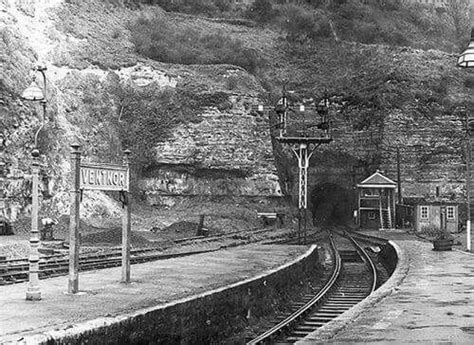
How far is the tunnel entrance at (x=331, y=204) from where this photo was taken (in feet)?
202

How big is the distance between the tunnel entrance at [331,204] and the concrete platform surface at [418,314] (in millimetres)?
40390

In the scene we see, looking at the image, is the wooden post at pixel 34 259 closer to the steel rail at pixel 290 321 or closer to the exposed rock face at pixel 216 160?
the steel rail at pixel 290 321

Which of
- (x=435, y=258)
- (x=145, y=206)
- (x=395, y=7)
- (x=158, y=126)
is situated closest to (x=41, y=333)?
(x=435, y=258)

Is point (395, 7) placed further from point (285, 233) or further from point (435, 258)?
point (435, 258)

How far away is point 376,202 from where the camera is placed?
176 ft

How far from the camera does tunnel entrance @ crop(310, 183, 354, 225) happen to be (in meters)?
61.4

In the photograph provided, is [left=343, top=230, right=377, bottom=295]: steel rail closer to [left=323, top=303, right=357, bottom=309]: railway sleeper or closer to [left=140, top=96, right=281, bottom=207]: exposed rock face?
[left=323, top=303, right=357, bottom=309]: railway sleeper

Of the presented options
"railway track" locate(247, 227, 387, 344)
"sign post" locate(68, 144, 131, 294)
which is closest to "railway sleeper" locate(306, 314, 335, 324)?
"railway track" locate(247, 227, 387, 344)

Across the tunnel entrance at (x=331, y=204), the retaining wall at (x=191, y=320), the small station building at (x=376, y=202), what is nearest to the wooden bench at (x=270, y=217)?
the small station building at (x=376, y=202)

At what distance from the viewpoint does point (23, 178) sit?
35594 mm

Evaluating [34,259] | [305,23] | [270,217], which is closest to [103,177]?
[34,259]

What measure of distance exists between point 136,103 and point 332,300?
33.1 metres

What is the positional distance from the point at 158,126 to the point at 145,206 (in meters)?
6.14

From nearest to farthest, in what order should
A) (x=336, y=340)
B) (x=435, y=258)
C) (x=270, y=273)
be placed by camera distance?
1. (x=336, y=340)
2. (x=270, y=273)
3. (x=435, y=258)
